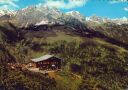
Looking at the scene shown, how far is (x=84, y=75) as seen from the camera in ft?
542

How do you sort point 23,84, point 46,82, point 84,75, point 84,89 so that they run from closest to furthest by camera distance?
point 23,84
point 46,82
point 84,89
point 84,75

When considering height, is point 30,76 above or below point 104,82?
above

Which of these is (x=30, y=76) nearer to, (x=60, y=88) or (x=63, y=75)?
(x=60, y=88)

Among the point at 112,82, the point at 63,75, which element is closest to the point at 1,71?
the point at 63,75

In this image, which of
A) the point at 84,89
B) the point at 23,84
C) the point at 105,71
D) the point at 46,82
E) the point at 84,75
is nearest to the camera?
the point at 23,84

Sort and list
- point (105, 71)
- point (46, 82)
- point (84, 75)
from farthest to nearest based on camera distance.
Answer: point (105, 71)
point (84, 75)
point (46, 82)

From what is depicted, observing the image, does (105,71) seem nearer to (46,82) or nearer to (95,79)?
(95,79)

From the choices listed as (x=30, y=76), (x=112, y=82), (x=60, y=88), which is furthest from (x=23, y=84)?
(x=112, y=82)

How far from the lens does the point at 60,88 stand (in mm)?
127500

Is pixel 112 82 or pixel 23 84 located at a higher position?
pixel 23 84

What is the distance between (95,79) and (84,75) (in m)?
5.40

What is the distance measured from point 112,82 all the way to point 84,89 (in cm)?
3327

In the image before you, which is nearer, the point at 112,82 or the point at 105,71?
the point at 112,82

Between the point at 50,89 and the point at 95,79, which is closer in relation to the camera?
the point at 50,89
